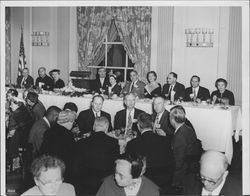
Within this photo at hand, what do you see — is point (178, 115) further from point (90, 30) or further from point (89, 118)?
point (90, 30)

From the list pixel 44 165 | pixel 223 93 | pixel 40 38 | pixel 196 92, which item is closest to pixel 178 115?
pixel 44 165

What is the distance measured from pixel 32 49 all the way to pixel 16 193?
6.16m

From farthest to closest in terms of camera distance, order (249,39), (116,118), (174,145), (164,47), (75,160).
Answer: (164,47), (116,118), (174,145), (75,160), (249,39)

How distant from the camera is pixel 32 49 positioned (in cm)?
958

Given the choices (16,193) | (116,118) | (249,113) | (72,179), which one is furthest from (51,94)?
(249,113)

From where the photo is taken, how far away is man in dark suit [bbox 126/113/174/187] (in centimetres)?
320

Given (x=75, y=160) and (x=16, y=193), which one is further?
(x=16, y=193)

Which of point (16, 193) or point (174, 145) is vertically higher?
point (174, 145)

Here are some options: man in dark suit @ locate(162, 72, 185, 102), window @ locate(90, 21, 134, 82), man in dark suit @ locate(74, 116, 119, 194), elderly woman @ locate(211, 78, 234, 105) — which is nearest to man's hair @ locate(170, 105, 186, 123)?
man in dark suit @ locate(74, 116, 119, 194)

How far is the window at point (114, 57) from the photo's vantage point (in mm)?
8930

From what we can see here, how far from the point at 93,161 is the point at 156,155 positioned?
0.57 m

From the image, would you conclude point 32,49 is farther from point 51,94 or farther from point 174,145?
point 174,145

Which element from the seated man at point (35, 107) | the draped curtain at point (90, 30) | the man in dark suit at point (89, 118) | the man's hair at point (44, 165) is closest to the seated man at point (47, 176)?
the man's hair at point (44, 165)

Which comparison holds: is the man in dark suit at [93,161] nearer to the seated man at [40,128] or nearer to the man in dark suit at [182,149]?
the man in dark suit at [182,149]
